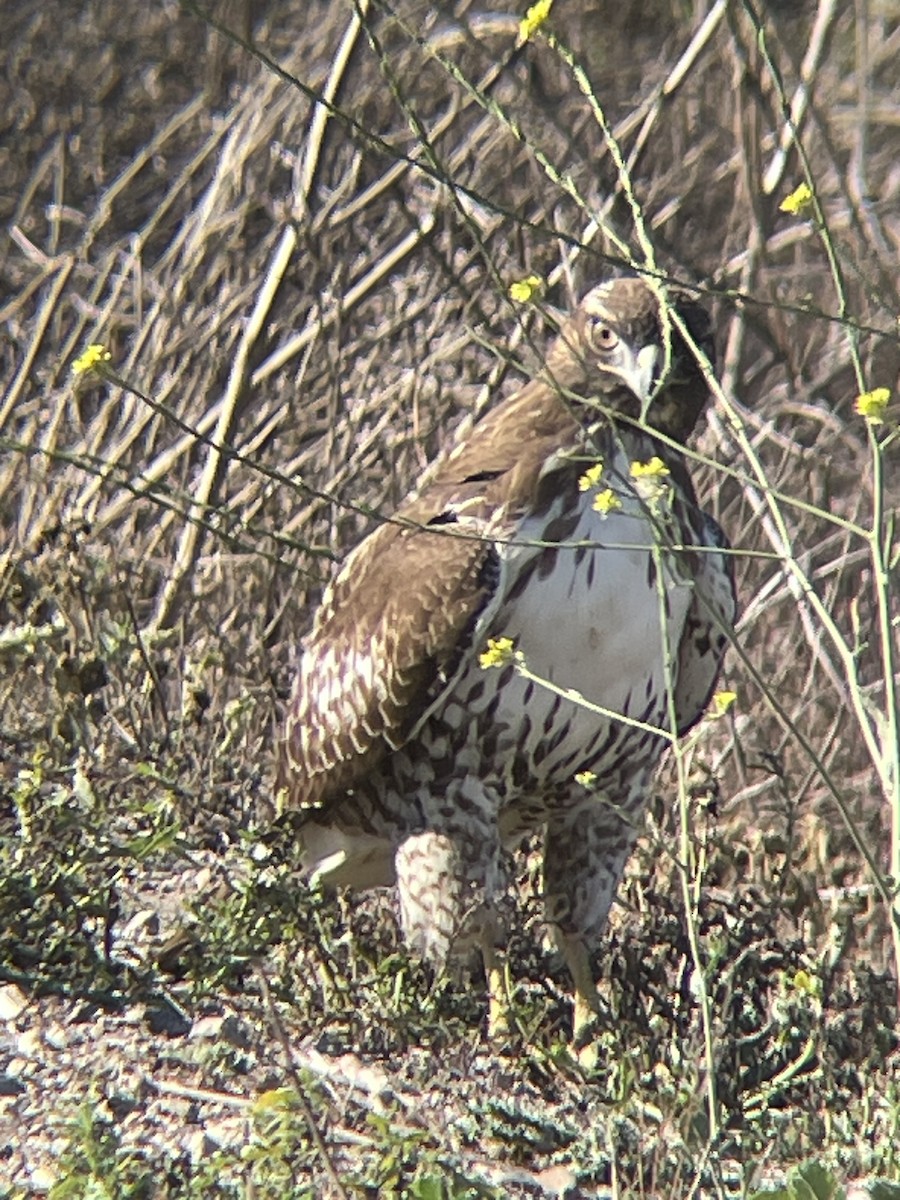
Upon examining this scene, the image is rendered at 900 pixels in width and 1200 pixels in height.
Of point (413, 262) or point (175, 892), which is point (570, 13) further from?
point (175, 892)

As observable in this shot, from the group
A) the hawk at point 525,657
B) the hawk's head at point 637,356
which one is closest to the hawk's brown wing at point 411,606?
the hawk at point 525,657

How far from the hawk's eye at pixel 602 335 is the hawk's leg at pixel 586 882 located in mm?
1018

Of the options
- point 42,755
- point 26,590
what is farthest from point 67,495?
point 42,755

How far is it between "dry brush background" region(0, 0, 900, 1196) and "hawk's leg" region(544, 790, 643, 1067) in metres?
0.09

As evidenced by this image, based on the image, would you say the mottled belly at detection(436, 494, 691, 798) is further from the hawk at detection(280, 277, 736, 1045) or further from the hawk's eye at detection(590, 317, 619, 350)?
the hawk's eye at detection(590, 317, 619, 350)

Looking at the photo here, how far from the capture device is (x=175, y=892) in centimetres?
534

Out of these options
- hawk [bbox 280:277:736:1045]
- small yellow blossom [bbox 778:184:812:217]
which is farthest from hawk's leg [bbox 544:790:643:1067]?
small yellow blossom [bbox 778:184:812:217]

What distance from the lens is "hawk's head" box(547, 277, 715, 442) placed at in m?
4.58

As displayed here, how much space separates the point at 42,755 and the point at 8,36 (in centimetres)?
631

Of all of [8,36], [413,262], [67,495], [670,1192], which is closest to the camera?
[670,1192]

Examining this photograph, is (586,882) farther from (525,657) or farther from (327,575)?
(327,575)

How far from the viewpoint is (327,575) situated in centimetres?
641

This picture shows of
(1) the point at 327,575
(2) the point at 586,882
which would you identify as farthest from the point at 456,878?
(1) the point at 327,575

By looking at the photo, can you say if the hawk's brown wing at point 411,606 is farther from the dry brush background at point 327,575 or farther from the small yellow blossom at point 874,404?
the small yellow blossom at point 874,404
